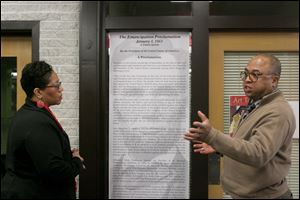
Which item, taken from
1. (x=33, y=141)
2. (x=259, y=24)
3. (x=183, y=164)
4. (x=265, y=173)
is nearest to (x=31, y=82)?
(x=33, y=141)

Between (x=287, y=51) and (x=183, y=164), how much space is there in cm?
133

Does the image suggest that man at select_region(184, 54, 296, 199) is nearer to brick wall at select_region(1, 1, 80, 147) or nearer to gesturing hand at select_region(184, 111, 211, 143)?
gesturing hand at select_region(184, 111, 211, 143)

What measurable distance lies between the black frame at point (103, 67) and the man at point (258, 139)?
3.57 ft

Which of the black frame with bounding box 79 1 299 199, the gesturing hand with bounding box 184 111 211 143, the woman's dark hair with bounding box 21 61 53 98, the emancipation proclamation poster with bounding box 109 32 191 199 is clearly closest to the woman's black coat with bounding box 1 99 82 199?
the woman's dark hair with bounding box 21 61 53 98

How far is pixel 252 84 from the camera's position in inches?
80.5

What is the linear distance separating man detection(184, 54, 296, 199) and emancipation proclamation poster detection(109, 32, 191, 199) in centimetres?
120

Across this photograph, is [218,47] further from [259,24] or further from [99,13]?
[99,13]

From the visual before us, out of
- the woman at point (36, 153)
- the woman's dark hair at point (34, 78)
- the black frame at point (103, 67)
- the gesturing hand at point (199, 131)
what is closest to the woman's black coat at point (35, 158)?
the woman at point (36, 153)

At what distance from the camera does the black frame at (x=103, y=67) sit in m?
3.18

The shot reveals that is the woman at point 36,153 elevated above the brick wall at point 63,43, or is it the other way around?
the brick wall at point 63,43

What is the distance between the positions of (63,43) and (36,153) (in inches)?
58.7

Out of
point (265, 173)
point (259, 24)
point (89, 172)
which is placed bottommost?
point (89, 172)

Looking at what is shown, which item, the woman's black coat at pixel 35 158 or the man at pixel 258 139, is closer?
the man at pixel 258 139

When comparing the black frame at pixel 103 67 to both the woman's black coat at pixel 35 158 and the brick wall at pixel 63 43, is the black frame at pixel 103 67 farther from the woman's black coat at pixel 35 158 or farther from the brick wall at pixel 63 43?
the woman's black coat at pixel 35 158
